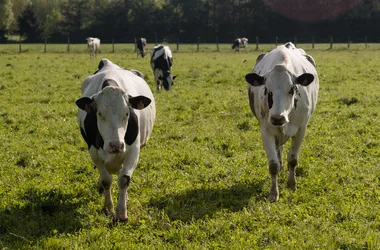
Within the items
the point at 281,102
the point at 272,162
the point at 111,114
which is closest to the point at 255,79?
the point at 281,102

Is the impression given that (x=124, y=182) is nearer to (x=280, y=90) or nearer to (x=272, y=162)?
(x=272, y=162)

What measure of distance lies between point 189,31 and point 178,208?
6798 cm

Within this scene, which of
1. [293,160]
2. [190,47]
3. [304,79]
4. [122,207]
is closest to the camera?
[122,207]

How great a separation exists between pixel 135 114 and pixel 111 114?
21.4 inches

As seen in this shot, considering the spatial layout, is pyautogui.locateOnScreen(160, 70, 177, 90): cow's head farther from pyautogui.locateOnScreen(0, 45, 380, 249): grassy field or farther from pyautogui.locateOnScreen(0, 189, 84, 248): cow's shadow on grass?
pyautogui.locateOnScreen(0, 189, 84, 248): cow's shadow on grass

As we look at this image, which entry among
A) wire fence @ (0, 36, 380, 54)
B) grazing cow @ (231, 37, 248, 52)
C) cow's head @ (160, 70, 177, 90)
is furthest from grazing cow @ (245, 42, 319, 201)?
grazing cow @ (231, 37, 248, 52)

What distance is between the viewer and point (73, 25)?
238 feet

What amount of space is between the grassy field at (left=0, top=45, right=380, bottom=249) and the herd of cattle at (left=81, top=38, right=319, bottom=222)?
1.46 ft

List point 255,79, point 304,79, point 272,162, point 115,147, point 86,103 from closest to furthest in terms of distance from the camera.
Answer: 1. point 115,147
2. point 86,103
3. point 304,79
4. point 255,79
5. point 272,162

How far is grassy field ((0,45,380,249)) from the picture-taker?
5055 mm

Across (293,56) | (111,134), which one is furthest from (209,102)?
(111,134)

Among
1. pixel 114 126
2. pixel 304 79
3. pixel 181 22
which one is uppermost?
pixel 181 22

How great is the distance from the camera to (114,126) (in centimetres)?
502

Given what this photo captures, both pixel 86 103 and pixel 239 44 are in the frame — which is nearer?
pixel 86 103
